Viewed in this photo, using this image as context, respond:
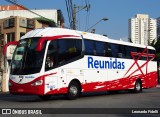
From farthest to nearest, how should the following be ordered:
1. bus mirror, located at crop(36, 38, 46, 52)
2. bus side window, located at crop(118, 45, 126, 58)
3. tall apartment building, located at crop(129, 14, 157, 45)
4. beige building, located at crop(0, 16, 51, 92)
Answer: tall apartment building, located at crop(129, 14, 157, 45) < beige building, located at crop(0, 16, 51, 92) < bus side window, located at crop(118, 45, 126, 58) < bus mirror, located at crop(36, 38, 46, 52)

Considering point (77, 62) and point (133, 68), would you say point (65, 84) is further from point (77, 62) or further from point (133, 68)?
point (133, 68)

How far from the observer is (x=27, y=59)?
674 inches

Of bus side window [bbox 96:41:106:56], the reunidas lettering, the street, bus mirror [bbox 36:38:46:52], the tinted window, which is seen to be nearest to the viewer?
the street

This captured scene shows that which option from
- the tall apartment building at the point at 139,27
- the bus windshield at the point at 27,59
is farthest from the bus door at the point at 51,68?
the tall apartment building at the point at 139,27

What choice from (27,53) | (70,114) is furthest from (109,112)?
(27,53)

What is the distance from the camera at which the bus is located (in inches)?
667

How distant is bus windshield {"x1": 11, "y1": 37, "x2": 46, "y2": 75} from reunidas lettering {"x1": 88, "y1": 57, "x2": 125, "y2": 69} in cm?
377

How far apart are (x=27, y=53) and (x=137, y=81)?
35.1ft

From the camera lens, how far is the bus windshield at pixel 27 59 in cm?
1692

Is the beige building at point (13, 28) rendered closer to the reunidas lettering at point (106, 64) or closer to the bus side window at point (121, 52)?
the bus side window at point (121, 52)

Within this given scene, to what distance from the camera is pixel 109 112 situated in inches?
519

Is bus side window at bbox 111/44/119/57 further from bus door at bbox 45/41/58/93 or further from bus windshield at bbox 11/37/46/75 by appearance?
bus windshield at bbox 11/37/46/75

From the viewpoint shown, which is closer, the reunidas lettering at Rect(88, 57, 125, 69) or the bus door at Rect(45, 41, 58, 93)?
the bus door at Rect(45, 41, 58, 93)

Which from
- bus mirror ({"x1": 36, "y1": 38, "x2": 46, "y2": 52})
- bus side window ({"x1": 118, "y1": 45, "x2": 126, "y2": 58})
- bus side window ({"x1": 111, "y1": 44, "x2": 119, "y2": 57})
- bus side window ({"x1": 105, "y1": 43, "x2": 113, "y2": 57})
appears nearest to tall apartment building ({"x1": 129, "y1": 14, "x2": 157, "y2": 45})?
bus side window ({"x1": 118, "y1": 45, "x2": 126, "y2": 58})
